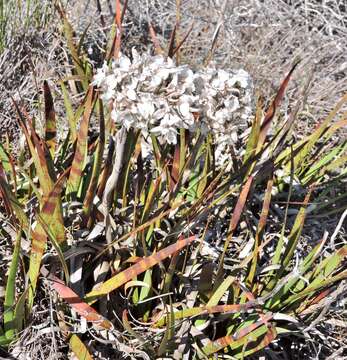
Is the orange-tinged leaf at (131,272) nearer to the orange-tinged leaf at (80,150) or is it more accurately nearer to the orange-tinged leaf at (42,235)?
the orange-tinged leaf at (42,235)

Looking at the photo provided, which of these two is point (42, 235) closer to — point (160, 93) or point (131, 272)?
point (131, 272)

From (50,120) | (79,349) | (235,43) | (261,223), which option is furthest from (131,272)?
(235,43)

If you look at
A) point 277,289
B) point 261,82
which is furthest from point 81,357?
point 261,82

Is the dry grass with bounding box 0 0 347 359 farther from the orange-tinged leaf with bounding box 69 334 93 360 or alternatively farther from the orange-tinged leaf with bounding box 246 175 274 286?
the orange-tinged leaf with bounding box 69 334 93 360

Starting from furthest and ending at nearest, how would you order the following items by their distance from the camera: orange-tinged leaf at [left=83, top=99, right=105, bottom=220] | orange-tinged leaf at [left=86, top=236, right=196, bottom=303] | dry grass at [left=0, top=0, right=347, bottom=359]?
dry grass at [left=0, top=0, right=347, bottom=359], orange-tinged leaf at [left=83, top=99, right=105, bottom=220], orange-tinged leaf at [left=86, top=236, right=196, bottom=303]

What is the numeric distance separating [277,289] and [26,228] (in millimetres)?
595

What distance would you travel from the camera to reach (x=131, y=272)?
1.39 metres

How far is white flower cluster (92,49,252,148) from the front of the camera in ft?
3.88

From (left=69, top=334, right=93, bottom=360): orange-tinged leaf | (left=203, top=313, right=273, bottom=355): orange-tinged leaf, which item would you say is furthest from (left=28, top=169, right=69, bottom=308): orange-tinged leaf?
(left=203, top=313, right=273, bottom=355): orange-tinged leaf

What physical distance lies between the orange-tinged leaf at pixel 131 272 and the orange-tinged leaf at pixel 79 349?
0.31 ft

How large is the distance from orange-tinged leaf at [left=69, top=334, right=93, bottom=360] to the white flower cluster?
0.52 meters

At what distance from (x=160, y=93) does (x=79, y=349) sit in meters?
0.62

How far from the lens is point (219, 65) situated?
2.45m

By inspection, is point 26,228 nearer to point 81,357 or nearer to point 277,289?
point 81,357
